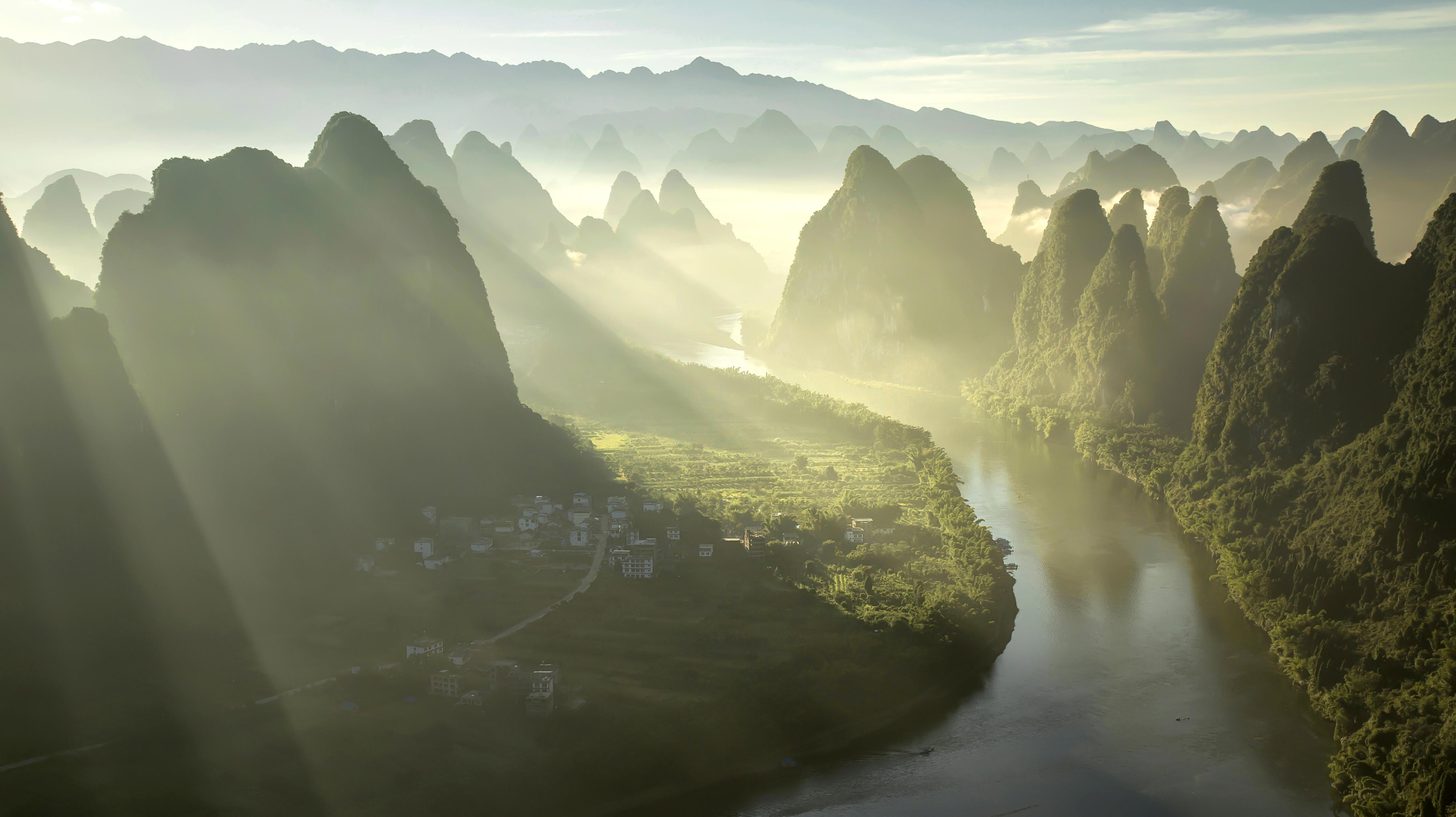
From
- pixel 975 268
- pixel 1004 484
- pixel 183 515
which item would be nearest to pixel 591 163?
pixel 975 268

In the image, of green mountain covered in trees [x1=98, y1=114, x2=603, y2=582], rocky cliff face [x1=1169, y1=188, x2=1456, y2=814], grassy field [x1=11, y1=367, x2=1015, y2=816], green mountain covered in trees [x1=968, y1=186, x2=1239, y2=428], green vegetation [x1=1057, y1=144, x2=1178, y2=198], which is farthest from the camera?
green vegetation [x1=1057, y1=144, x2=1178, y2=198]

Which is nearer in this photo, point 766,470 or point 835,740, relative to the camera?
point 835,740

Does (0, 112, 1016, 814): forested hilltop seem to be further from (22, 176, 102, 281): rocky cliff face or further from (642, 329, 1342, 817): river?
(22, 176, 102, 281): rocky cliff face

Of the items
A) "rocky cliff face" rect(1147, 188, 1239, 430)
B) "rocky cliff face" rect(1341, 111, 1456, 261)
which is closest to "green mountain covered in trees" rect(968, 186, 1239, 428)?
"rocky cliff face" rect(1147, 188, 1239, 430)

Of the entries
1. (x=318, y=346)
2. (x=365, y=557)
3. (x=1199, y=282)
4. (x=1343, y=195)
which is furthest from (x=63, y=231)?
(x=1343, y=195)

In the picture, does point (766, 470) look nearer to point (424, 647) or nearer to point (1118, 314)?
point (1118, 314)
